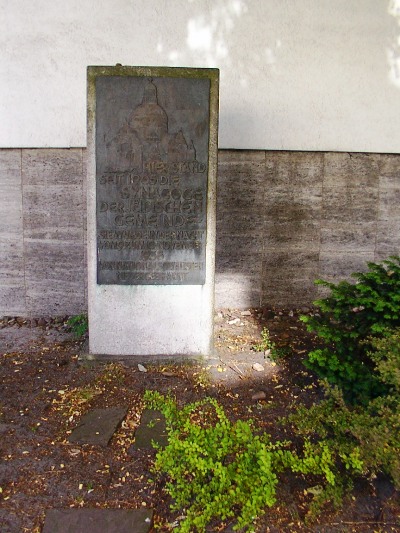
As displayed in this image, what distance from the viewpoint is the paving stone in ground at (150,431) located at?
3395mm

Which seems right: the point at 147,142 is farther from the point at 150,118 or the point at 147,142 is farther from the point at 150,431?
the point at 150,431

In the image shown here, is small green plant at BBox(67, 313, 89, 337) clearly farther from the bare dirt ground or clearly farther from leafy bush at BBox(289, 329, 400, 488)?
leafy bush at BBox(289, 329, 400, 488)

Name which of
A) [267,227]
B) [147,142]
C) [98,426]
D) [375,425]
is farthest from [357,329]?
[267,227]

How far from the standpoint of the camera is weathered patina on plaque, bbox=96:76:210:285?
4.42 m

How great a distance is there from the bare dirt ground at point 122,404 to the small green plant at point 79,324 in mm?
109

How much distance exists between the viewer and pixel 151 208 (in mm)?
4586

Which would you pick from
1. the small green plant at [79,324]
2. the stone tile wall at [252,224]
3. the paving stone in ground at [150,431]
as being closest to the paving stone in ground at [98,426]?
the paving stone in ground at [150,431]

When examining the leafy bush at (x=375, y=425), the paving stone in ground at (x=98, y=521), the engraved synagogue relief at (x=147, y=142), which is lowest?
the paving stone in ground at (x=98, y=521)

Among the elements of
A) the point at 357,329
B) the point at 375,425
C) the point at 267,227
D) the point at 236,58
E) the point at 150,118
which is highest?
the point at 236,58

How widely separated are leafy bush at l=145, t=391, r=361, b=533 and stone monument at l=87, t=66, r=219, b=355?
76.4 inches

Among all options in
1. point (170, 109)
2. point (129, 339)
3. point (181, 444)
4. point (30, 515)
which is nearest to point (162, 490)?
point (181, 444)

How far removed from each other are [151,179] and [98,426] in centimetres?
221

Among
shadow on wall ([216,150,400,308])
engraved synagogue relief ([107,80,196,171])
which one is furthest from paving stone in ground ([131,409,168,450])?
shadow on wall ([216,150,400,308])

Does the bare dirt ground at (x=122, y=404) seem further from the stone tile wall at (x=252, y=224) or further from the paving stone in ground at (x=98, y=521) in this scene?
the stone tile wall at (x=252, y=224)
